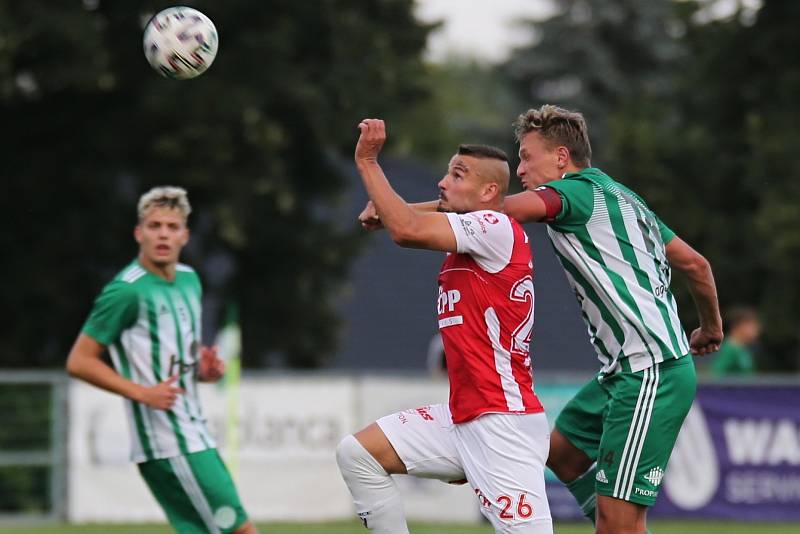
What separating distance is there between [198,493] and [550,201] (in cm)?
251

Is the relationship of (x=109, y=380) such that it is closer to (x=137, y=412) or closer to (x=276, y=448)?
(x=137, y=412)

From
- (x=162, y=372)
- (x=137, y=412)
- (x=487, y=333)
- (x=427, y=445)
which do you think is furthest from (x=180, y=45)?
(x=427, y=445)

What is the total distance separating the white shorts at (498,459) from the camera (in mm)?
6488

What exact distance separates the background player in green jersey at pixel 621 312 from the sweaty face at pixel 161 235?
1.37 m

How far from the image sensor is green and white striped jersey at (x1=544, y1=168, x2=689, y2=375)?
6.79 metres

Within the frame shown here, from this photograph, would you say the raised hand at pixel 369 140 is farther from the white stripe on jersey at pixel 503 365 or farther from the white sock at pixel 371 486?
the white sock at pixel 371 486

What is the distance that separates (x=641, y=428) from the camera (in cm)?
699

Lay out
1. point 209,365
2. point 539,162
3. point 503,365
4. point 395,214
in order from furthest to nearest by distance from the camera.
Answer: point 209,365, point 539,162, point 503,365, point 395,214

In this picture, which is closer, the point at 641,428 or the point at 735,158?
the point at 641,428

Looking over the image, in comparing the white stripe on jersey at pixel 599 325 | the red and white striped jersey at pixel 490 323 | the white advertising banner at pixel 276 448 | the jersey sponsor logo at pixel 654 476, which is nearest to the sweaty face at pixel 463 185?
the red and white striped jersey at pixel 490 323

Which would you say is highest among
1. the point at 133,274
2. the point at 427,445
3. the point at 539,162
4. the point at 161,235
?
the point at 539,162

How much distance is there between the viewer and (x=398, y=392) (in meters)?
14.7

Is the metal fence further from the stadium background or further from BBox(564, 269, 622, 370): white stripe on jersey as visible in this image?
BBox(564, 269, 622, 370): white stripe on jersey

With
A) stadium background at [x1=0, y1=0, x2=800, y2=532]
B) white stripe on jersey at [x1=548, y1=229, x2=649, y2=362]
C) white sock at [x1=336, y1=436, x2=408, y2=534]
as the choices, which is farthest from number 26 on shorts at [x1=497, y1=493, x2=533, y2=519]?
stadium background at [x1=0, y1=0, x2=800, y2=532]
